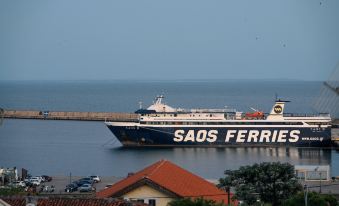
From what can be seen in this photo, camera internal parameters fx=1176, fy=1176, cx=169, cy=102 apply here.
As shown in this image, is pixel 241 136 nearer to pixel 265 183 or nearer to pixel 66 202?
pixel 265 183

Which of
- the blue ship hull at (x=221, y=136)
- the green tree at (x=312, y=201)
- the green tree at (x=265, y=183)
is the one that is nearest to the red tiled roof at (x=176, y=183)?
the green tree at (x=265, y=183)

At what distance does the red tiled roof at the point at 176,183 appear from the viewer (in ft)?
87.4

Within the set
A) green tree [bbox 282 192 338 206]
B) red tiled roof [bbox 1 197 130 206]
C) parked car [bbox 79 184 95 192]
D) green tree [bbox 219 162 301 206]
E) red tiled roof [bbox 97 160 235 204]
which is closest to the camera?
red tiled roof [bbox 1 197 130 206]

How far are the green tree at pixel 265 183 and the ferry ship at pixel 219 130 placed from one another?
49.4 meters

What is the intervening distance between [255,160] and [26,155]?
545 inches

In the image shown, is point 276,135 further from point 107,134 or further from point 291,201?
point 291,201

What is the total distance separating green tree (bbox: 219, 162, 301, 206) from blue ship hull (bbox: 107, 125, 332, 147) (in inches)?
1947

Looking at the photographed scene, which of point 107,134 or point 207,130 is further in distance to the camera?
point 107,134

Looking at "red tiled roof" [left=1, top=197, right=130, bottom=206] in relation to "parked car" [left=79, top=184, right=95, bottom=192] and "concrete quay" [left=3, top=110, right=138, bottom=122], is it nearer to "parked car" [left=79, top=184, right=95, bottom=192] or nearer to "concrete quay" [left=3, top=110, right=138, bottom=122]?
"parked car" [left=79, top=184, right=95, bottom=192]

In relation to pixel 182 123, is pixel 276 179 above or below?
below

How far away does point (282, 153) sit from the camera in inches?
3022

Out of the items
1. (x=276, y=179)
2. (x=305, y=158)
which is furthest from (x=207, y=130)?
(x=276, y=179)

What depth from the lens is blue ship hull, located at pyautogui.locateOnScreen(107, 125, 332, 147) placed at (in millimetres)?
79938

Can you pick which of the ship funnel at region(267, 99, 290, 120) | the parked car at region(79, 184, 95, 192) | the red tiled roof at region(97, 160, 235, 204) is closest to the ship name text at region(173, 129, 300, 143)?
the ship funnel at region(267, 99, 290, 120)
